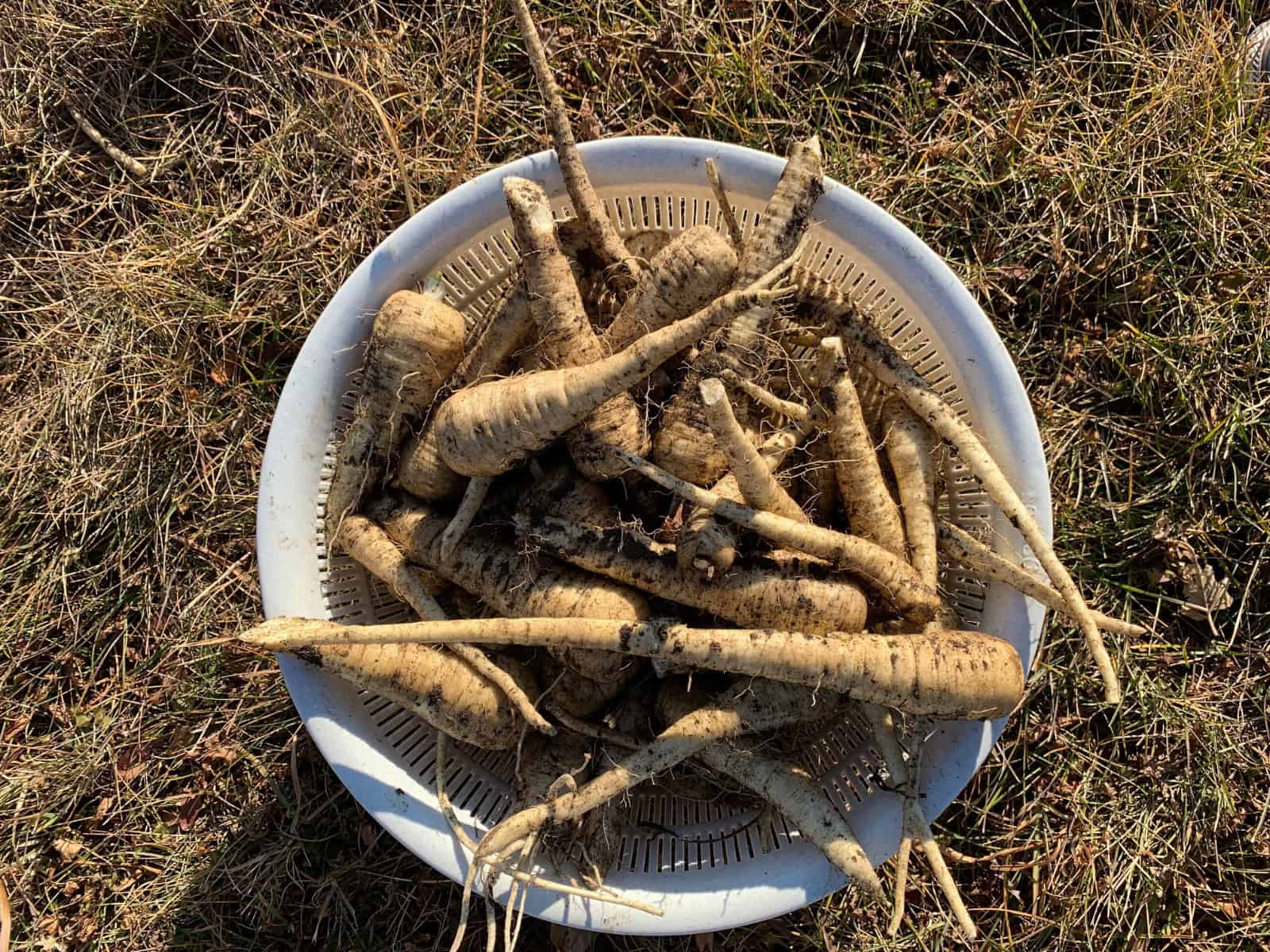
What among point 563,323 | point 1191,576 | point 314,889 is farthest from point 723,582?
point 314,889

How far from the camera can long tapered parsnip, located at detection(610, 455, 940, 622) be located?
197cm

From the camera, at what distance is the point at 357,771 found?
2072 mm

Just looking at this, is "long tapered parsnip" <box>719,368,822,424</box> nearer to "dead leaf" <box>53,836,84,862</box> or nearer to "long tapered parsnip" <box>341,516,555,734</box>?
"long tapered parsnip" <box>341,516,555,734</box>

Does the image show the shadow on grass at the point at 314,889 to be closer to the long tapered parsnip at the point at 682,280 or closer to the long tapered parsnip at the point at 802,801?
the long tapered parsnip at the point at 802,801

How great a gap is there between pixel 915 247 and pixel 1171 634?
1508 mm

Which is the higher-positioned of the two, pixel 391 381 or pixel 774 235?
pixel 774 235

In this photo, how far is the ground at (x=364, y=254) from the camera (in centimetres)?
256

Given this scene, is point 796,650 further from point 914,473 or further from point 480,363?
point 480,363

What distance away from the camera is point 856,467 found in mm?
2146

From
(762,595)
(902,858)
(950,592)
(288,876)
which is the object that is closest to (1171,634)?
(950,592)

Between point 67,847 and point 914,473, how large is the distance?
110 inches

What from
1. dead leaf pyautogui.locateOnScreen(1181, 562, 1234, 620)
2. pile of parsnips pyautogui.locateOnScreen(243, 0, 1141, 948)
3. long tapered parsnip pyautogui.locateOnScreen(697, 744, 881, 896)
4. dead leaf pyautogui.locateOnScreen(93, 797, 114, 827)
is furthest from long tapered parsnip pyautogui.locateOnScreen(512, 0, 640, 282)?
dead leaf pyautogui.locateOnScreen(93, 797, 114, 827)

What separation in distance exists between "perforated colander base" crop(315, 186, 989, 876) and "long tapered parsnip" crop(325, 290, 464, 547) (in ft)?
0.21

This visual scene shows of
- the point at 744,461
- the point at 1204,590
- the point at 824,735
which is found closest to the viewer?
the point at 744,461
